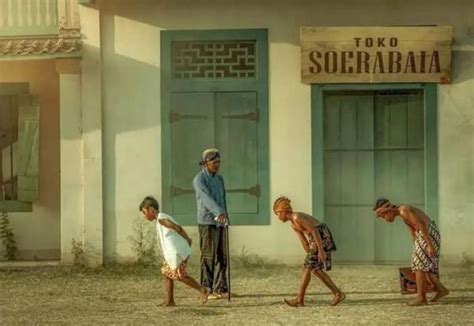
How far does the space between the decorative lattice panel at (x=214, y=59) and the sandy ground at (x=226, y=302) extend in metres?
2.49

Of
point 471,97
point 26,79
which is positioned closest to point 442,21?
point 471,97

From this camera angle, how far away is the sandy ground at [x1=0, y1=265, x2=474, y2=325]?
31.3 feet

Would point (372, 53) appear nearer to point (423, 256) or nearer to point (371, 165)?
point (371, 165)

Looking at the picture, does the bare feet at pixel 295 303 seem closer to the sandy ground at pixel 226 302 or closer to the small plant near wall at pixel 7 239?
the sandy ground at pixel 226 302

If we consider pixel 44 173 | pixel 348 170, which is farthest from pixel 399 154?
pixel 44 173

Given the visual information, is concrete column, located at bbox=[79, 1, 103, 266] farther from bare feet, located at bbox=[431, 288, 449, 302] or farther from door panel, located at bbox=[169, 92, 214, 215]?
bare feet, located at bbox=[431, 288, 449, 302]

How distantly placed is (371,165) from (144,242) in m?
3.08

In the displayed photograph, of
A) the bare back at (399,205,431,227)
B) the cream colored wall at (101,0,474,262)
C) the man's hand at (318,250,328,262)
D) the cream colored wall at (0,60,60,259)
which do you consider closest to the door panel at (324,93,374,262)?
the cream colored wall at (101,0,474,262)

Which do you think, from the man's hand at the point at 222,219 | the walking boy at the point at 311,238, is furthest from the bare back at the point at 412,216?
the man's hand at the point at 222,219

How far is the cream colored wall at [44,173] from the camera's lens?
548 inches

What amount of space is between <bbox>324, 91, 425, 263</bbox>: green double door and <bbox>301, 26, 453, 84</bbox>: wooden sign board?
31cm

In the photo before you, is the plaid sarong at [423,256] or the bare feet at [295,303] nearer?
the plaid sarong at [423,256]

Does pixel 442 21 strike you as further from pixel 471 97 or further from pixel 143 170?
pixel 143 170

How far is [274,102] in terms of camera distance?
12953 mm
